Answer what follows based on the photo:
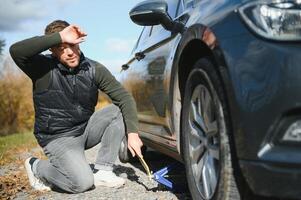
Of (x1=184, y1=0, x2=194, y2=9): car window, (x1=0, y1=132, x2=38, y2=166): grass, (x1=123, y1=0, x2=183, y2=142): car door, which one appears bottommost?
(x1=0, y1=132, x2=38, y2=166): grass

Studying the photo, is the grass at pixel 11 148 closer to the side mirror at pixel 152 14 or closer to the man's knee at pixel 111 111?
the man's knee at pixel 111 111

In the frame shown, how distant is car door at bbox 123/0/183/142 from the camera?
3.21 metres

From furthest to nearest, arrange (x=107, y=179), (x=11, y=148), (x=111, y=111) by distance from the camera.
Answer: (x=11, y=148) < (x=111, y=111) < (x=107, y=179)

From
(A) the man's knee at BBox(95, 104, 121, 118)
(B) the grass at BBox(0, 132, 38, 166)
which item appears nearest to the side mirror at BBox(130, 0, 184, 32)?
(A) the man's knee at BBox(95, 104, 121, 118)

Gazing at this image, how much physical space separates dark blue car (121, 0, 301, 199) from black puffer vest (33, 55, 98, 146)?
3.70 feet

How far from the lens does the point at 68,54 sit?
3766 mm

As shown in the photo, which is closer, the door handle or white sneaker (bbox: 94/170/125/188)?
white sneaker (bbox: 94/170/125/188)

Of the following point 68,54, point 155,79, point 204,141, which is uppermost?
point 68,54

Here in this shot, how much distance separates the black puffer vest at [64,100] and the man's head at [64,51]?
0.27 feet

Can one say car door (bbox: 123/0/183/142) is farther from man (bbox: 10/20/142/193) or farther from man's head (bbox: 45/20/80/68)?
man's head (bbox: 45/20/80/68)

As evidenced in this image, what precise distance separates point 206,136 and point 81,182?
1618mm

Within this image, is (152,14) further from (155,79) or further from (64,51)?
(64,51)

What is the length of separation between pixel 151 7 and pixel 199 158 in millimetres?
1079

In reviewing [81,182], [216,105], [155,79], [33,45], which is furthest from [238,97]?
[81,182]
